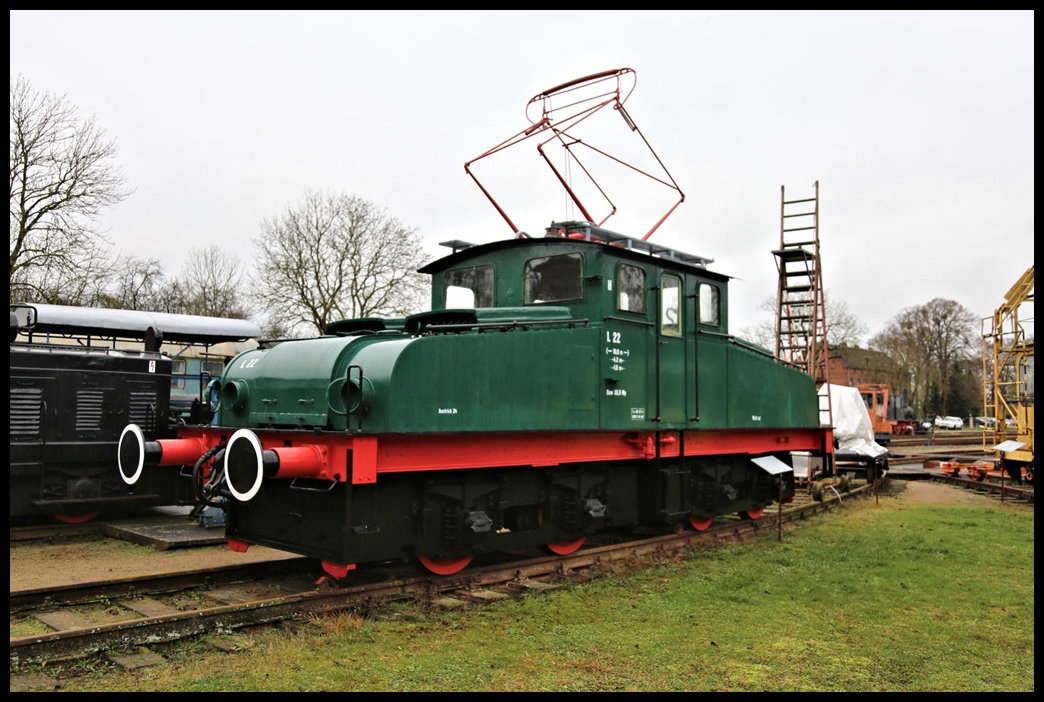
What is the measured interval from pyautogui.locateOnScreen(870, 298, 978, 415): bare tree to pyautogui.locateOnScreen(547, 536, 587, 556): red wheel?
6357 cm

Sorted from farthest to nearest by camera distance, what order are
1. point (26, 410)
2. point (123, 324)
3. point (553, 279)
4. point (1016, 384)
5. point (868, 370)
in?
point (868, 370) < point (1016, 384) < point (123, 324) < point (26, 410) < point (553, 279)

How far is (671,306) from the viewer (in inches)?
409

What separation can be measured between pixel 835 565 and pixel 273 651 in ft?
21.3

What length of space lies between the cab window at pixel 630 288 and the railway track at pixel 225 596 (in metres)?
2.81

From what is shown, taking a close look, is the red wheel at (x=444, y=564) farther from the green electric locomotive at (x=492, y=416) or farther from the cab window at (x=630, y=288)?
the cab window at (x=630, y=288)

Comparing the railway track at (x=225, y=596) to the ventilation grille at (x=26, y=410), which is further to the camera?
the ventilation grille at (x=26, y=410)

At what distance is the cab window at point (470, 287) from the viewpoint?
9820mm

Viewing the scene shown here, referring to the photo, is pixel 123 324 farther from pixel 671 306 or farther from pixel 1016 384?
pixel 1016 384

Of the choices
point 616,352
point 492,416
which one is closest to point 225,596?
point 492,416

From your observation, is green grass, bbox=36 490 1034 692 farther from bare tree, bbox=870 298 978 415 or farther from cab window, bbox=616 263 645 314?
bare tree, bbox=870 298 978 415

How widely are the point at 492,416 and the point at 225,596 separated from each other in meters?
2.87

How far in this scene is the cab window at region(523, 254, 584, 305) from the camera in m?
9.30

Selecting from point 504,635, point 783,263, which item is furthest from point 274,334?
point 504,635

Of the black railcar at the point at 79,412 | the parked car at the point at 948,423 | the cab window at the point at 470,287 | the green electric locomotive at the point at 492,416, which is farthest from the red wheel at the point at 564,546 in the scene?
the parked car at the point at 948,423
